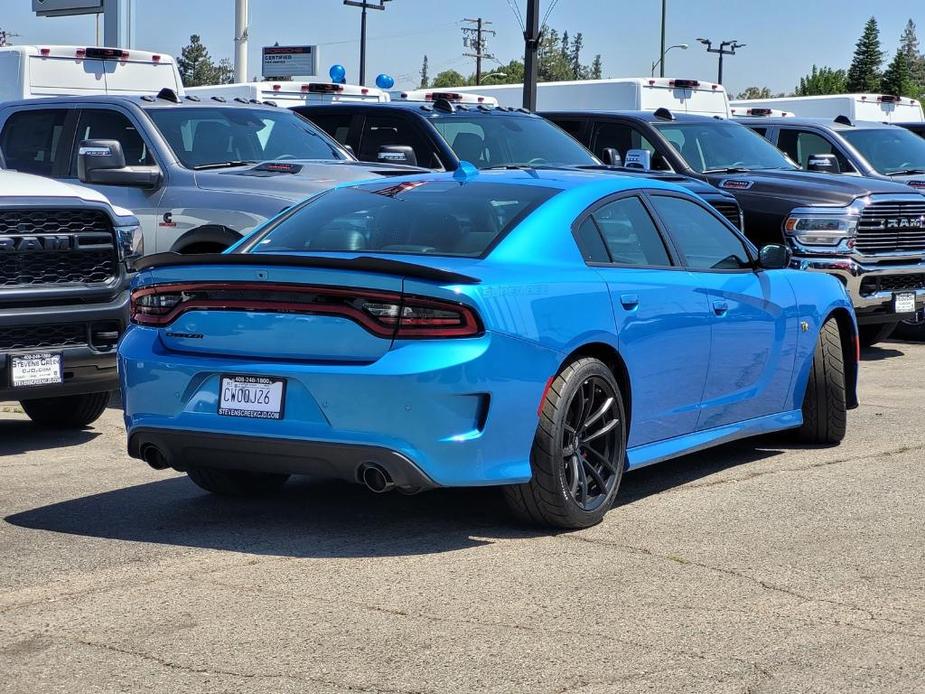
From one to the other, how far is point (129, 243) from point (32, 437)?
1.29 meters

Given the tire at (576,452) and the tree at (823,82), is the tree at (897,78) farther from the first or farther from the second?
the tire at (576,452)

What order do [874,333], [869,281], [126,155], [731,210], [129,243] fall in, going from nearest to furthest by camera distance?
[129,243] < [126,155] < [731,210] < [869,281] < [874,333]

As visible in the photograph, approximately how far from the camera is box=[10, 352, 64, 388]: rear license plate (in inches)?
328

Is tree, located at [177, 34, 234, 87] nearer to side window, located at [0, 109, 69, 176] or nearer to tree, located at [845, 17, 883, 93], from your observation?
tree, located at [845, 17, 883, 93]

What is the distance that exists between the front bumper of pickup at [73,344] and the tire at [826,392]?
3870 millimetres

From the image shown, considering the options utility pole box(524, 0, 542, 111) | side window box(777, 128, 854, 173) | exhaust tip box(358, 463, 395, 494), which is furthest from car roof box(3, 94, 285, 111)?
utility pole box(524, 0, 542, 111)

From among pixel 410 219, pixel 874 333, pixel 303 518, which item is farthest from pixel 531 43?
pixel 303 518

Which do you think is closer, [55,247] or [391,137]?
[55,247]

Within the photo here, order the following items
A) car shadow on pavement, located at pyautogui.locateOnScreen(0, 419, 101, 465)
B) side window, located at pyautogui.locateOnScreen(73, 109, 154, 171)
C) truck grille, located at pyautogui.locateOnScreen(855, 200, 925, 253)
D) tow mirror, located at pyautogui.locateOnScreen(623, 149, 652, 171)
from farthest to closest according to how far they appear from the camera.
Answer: tow mirror, located at pyautogui.locateOnScreen(623, 149, 652, 171) → truck grille, located at pyautogui.locateOnScreen(855, 200, 925, 253) → side window, located at pyautogui.locateOnScreen(73, 109, 154, 171) → car shadow on pavement, located at pyautogui.locateOnScreen(0, 419, 101, 465)

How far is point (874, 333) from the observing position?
14477mm

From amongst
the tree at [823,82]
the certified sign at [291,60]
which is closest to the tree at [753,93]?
the tree at [823,82]

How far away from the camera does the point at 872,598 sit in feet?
17.9

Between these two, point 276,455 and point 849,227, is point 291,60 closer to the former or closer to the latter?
point 849,227

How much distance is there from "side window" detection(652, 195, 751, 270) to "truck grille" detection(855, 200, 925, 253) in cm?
571
